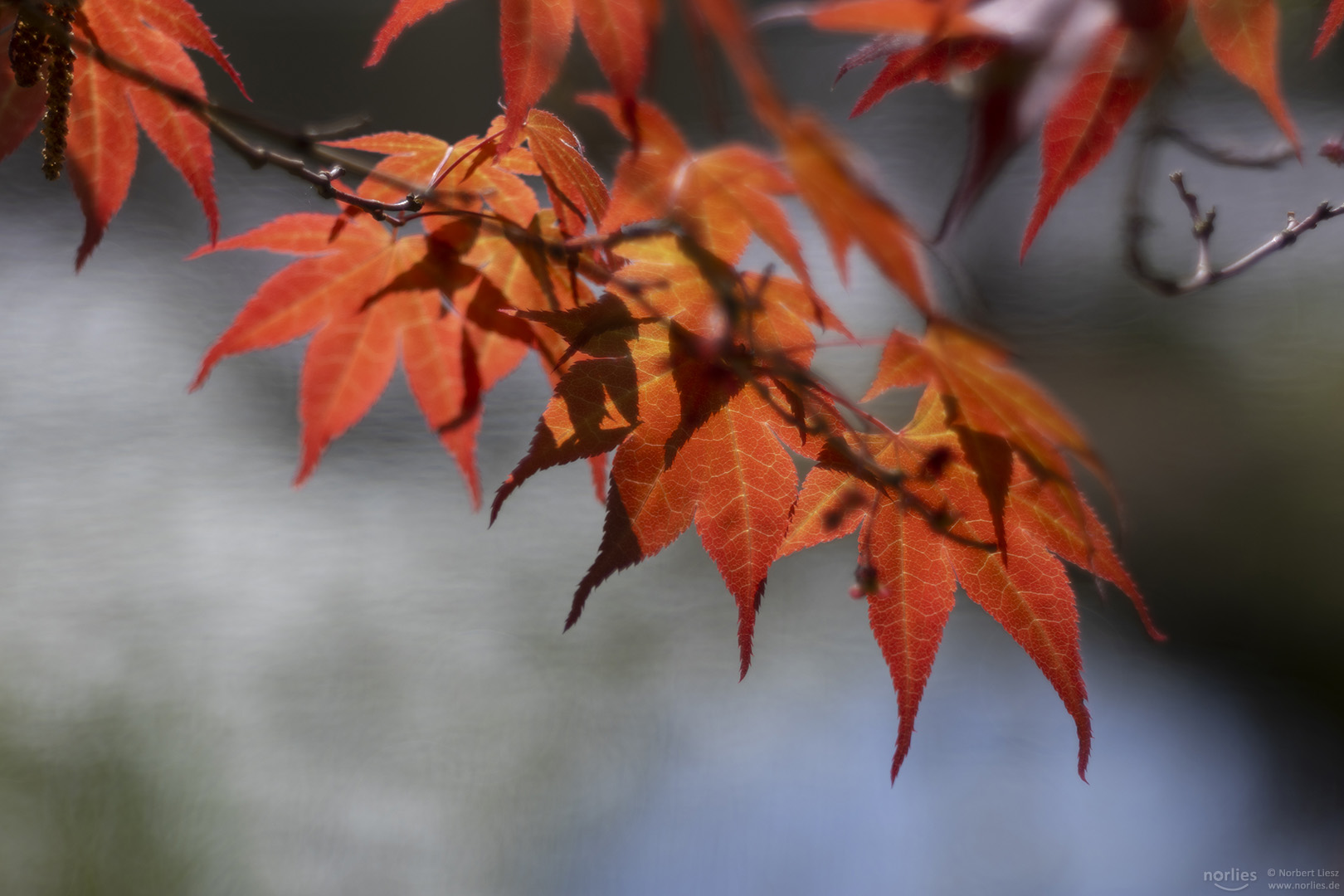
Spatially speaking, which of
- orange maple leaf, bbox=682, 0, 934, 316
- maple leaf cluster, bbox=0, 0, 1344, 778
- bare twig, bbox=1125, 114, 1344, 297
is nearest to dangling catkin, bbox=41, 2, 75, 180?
maple leaf cluster, bbox=0, 0, 1344, 778

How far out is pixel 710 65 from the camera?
0.19 metres

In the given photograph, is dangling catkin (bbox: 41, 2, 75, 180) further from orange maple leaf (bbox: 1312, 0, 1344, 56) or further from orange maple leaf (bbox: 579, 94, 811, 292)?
orange maple leaf (bbox: 1312, 0, 1344, 56)

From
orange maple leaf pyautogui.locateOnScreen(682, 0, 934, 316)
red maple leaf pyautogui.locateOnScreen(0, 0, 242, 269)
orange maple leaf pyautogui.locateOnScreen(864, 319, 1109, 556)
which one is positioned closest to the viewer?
orange maple leaf pyautogui.locateOnScreen(682, 0, 934, 316)

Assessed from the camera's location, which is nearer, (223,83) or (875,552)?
(875,552)

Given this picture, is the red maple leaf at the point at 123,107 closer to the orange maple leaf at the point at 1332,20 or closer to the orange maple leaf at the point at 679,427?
the orange maple leaf at the point at 679,427

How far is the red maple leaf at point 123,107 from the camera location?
38 centimetres

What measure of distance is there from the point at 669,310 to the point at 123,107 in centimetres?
29

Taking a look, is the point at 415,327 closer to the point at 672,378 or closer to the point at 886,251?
the point at 672,378

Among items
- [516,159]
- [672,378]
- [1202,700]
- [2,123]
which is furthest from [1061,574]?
[1202,700]

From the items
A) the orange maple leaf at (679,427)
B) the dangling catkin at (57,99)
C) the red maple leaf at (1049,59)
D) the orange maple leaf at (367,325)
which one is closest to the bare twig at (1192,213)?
the red maple leaf at (1049,59)

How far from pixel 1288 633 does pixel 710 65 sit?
2.01 meters

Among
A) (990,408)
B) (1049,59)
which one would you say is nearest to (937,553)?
(990,408)

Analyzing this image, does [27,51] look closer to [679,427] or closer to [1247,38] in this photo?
[679,427]

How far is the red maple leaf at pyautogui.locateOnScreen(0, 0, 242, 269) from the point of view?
0.38 m
